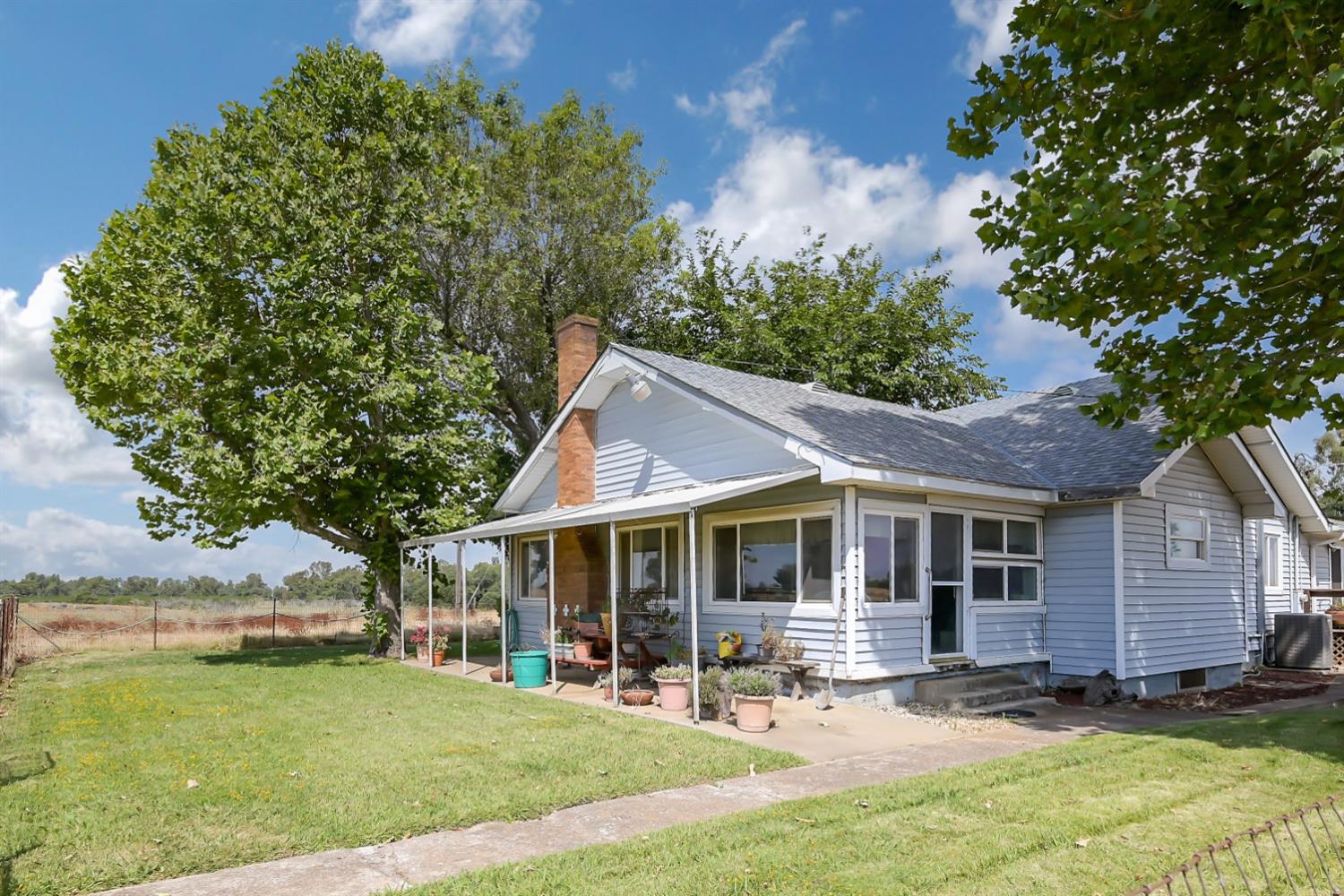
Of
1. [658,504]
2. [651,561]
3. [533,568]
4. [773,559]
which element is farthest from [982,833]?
[533,568]

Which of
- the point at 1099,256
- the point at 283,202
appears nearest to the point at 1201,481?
the point at 1099,256

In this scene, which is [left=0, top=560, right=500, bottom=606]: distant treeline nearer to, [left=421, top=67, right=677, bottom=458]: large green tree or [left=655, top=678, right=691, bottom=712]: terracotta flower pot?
[left=421, top=67, right=677, bottom=458]: large green tree

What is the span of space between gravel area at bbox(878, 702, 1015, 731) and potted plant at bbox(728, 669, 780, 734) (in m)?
2.11

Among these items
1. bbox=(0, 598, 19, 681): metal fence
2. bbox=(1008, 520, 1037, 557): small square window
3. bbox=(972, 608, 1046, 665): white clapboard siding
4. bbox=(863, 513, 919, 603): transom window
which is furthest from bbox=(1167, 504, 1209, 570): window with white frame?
bbox=(0, 598, 19, 681): metal fence

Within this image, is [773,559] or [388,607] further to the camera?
[388,607]

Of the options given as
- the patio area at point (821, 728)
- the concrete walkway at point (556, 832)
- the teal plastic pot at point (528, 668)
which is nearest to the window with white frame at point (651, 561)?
the teal plastic pot at point (528, 668)

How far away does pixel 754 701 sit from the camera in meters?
9.39

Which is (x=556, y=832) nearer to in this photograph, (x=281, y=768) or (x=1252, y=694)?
(x=281, y=768)

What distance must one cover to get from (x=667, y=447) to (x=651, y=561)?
207cm

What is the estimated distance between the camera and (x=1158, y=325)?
961 cm

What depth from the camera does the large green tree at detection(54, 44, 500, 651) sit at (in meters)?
16.1

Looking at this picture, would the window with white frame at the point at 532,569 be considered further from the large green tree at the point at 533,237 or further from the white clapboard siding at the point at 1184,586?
the white clapboard siding at the point at 1184,586

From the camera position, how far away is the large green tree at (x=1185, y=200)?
7730mm

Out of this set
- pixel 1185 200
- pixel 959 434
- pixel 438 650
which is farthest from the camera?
pixel 438 650
